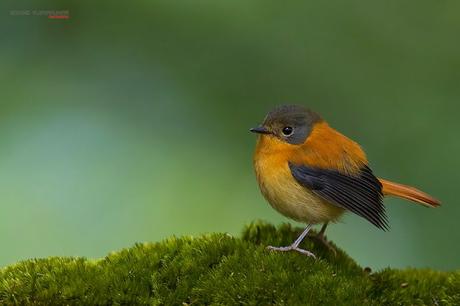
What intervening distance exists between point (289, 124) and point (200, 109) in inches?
93.2

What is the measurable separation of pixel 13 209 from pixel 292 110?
2841mm

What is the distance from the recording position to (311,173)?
4.46 meters

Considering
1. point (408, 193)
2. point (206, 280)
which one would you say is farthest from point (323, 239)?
point (206, 280)

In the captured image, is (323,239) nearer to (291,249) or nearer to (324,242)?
(324,242)

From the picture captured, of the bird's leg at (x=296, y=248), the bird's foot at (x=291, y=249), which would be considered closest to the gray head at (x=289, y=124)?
the bird's leg at (x=296, y=248)

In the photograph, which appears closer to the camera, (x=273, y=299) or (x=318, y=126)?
(x=273, y=299)

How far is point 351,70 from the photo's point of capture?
24.1ft

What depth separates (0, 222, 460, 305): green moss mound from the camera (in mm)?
3529

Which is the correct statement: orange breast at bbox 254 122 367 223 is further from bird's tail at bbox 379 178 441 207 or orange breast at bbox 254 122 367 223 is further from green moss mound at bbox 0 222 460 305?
green moss mound at bbox 0 222 460 305

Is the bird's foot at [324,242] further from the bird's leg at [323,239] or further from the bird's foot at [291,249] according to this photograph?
the bird's foot at [291,249]

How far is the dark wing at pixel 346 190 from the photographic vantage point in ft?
14.4

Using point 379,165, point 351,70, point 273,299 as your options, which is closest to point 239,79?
point 351,70

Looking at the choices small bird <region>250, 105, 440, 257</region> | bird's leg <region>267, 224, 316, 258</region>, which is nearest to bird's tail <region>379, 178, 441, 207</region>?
small bird <region>250, 105, 440, 257</region>

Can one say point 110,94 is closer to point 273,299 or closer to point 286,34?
point 286,34
